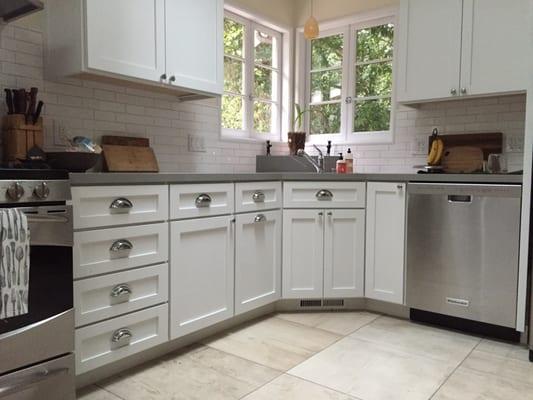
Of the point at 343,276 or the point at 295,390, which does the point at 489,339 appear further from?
the point at 295,390

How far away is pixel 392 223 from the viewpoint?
283cm

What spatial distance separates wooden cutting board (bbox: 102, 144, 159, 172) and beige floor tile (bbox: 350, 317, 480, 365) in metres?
1.59

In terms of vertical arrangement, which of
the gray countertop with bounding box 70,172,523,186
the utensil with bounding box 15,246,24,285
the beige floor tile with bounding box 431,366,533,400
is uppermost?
the gray countertop with bounding box 70,172,523,186

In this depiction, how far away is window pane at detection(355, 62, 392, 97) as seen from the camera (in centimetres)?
359

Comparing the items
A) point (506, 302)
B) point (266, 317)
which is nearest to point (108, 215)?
point (266, 317)

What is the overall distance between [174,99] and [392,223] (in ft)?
5.49

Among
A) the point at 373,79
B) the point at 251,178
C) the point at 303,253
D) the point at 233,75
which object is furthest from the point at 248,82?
the point at 303,253

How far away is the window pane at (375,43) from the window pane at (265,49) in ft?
2.47

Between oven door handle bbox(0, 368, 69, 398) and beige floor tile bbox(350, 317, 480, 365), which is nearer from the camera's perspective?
oven door handle bbox(0, 368, 69, 398)

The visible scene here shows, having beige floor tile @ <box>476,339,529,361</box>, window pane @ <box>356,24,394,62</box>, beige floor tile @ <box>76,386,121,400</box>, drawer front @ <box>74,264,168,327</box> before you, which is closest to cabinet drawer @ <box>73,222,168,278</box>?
drawer front @ <box>74,264,168,327</box>

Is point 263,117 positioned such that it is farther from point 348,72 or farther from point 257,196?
point 257,196

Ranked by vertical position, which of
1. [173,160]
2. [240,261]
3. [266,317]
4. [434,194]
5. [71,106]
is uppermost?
[71,106]

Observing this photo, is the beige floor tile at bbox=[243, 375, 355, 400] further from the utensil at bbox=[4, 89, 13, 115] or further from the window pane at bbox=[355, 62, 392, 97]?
the window pane at bbox=[355, 62, 392, 97]

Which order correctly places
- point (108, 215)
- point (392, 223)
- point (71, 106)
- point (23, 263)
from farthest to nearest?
point (392, 223) → point (71, 106) → point (108, 215) → point (23, 263)
